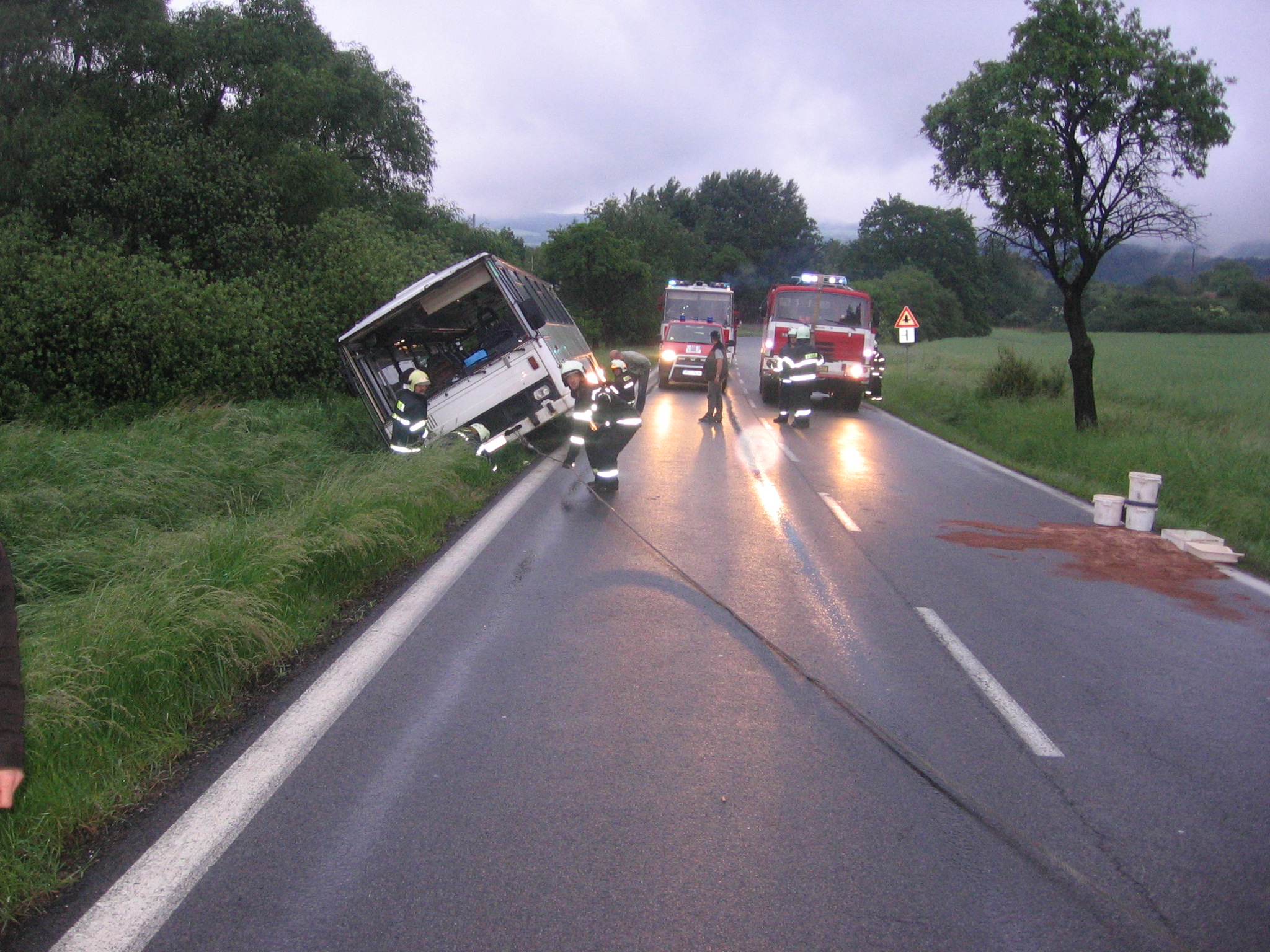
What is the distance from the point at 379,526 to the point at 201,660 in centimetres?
257

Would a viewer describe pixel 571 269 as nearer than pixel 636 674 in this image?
No

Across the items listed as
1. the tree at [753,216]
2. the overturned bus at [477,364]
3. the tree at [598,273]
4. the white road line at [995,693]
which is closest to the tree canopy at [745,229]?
the tree at [753,216]

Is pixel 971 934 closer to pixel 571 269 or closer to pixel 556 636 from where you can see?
pixel 556 636

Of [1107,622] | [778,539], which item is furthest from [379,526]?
[1107,622]

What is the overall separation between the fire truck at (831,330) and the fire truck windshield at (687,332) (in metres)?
3.91

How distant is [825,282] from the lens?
23609mm

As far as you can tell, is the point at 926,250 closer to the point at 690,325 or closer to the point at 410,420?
the point at 690,325

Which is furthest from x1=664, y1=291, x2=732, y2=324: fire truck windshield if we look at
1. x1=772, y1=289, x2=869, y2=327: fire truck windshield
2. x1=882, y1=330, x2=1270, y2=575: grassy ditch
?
x1=772, y1=289, x2=869, y2=327: fire truck windshield

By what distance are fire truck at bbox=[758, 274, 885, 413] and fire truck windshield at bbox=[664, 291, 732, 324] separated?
5.05m

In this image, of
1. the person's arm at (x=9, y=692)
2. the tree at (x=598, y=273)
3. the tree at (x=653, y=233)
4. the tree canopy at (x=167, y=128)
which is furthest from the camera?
the tree at (x=653, y=233)

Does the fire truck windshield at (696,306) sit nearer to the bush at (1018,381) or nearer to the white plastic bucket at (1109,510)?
the bush at (1018,381)

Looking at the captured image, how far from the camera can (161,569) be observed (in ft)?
20.1

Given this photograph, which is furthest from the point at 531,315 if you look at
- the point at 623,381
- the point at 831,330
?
the point at 831,330

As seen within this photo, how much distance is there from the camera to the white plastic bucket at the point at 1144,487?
9.91 m
